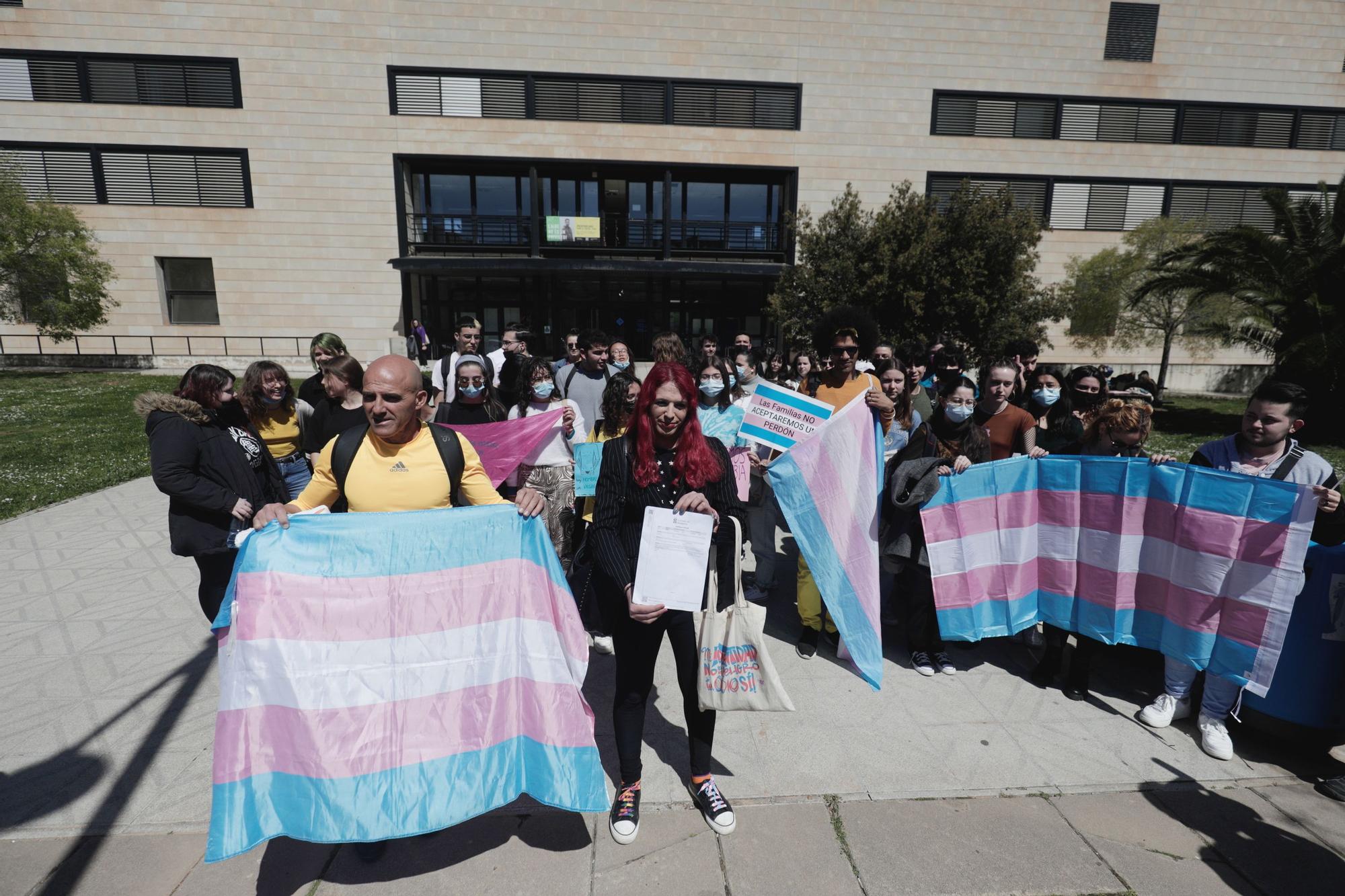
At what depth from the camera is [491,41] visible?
77.2 feet

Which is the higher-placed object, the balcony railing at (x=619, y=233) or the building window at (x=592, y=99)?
the building window at (x=592, y=99)

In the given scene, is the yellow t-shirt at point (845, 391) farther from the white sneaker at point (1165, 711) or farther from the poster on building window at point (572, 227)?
the poster on building window at point (572, 227)

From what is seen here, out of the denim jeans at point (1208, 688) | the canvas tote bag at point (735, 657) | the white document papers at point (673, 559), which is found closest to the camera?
the white document papers at point (673, 559)

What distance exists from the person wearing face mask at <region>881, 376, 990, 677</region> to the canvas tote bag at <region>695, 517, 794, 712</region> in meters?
1.70

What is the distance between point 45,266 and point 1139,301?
33.0m

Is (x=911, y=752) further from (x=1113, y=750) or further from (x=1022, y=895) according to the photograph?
(x=1113, y=750)

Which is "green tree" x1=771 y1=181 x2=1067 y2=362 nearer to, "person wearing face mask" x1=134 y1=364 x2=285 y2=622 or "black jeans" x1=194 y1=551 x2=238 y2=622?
"person wearing face mask" x1=134 y1=364 x2=285 y2=622

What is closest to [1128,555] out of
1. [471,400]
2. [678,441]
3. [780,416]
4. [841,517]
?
[841,517]

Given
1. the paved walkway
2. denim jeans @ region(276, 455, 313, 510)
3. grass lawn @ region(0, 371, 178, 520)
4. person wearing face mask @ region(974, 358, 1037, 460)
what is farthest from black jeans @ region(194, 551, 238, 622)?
grass lawn @ region(0, 371, 178, 520)

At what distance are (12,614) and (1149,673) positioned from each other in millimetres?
8631

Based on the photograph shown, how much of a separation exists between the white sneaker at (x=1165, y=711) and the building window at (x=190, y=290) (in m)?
30.9

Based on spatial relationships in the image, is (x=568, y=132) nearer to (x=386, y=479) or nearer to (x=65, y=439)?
(x=65, y=439)

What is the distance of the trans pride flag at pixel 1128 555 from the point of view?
10.8 feet

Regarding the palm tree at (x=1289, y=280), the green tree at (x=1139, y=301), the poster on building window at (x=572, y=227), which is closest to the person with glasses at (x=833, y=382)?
the palm tree at (x=1289, y=280)
